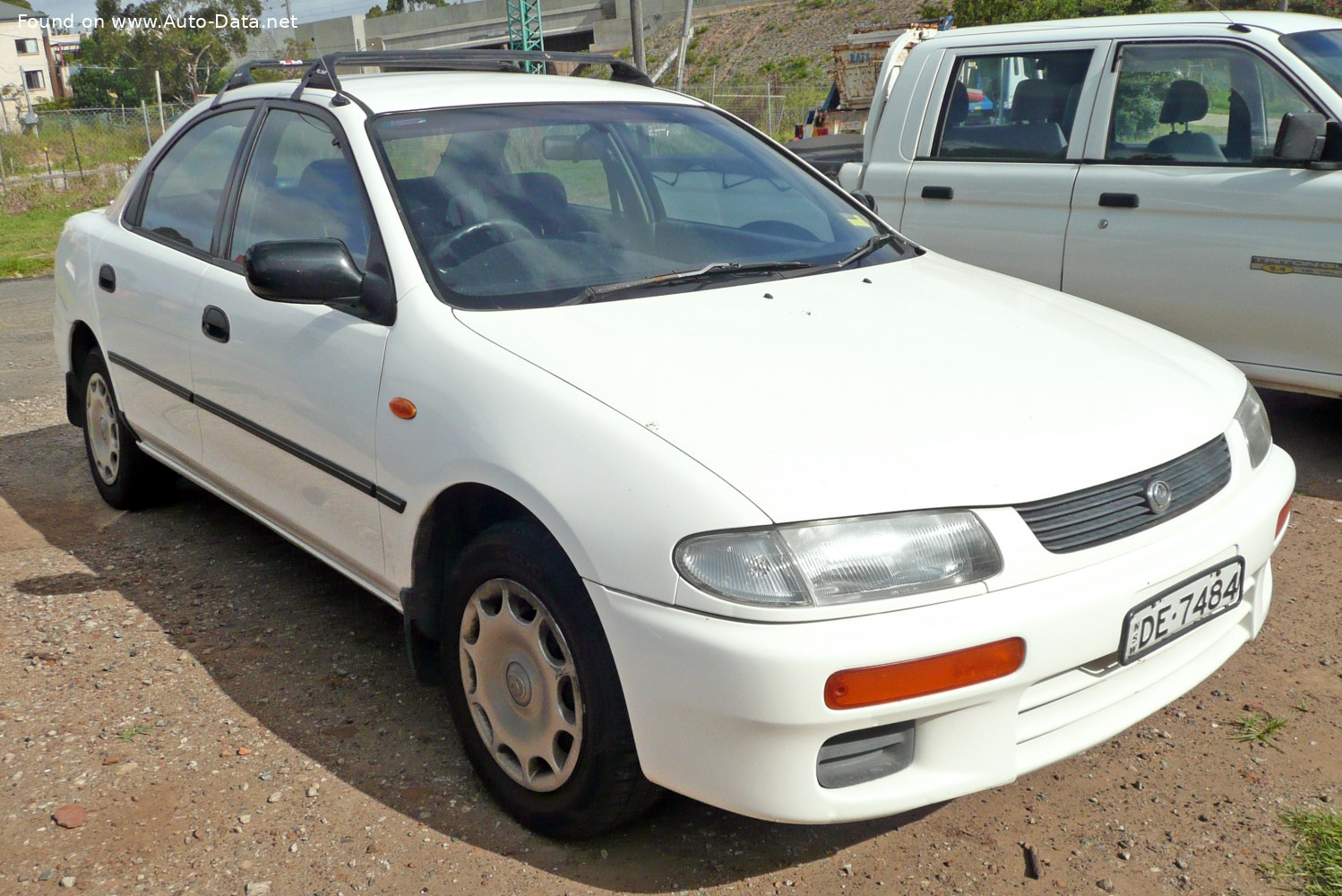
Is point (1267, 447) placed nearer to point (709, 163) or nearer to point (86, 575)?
point (709, 163)

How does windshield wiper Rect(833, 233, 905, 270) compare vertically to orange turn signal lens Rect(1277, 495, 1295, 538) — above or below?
above

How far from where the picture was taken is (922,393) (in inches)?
104

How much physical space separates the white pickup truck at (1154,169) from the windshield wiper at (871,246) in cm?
190

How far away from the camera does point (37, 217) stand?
67.3ft

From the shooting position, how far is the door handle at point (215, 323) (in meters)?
3.67

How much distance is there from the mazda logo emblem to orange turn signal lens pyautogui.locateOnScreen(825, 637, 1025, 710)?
1.54 ft

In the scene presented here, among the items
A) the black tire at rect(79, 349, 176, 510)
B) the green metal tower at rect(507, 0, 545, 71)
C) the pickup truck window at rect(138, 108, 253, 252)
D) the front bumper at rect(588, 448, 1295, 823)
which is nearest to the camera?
the front bumper at rect(588, 448, 1295, 823)

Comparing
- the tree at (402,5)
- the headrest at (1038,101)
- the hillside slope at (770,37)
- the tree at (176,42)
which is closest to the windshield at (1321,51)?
the headrest at (1038,101)

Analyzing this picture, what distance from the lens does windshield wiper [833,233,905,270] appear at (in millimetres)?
3580

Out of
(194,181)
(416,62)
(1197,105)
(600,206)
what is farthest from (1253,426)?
(194,181)

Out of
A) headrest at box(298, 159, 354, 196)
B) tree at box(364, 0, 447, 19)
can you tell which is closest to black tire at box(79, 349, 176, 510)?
headrest at box(298, 159, 354, 196)

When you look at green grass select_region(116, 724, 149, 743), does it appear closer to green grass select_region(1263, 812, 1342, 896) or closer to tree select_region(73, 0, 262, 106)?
green grass select_region(1263, 812, 1342, 896)

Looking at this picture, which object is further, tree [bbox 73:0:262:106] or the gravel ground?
tree [bbox 73:0:262:106]

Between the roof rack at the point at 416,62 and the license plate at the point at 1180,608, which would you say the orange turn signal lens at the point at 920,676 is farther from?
the roof rack at the point at 416,62
